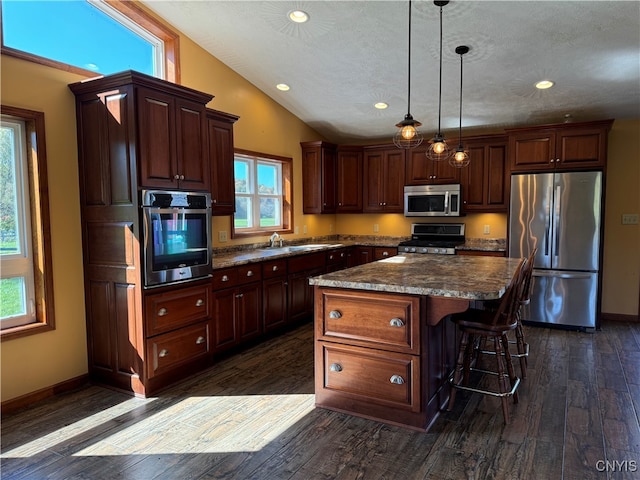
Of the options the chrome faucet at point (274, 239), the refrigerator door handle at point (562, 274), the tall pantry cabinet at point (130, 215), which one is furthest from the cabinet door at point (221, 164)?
the refrigerator door handle at point (562, 274)

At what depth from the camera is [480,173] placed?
5.38 meters

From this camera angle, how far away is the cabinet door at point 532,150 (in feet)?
15.4

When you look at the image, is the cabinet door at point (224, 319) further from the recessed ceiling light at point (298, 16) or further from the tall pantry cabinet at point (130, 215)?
the recessed ceiling light at point (298, 16)

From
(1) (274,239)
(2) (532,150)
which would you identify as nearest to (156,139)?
(1) (274,239)

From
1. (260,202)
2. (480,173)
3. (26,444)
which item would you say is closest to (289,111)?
(260,202)

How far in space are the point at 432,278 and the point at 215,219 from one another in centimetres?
255

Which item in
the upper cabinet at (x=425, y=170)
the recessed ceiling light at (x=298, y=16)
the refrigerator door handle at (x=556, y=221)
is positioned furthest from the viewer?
the upper cabinet at (x=425, y=170)

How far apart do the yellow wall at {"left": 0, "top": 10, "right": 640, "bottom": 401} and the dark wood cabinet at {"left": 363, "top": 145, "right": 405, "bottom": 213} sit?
0.31m

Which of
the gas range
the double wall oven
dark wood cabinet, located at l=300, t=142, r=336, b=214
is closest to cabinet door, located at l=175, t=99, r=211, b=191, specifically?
the double wall oven

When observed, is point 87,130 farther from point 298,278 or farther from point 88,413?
point 298,278

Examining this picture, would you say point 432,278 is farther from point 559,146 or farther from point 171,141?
point 559,146

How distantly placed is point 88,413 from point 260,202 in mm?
3063

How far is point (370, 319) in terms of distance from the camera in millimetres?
2645

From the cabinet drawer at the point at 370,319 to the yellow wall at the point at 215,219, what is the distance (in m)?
1.95
